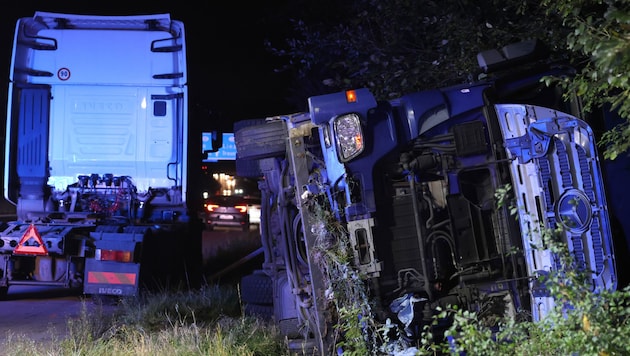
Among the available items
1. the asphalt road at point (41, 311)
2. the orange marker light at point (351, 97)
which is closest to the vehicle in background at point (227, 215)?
the asphalt road at point (41, 311)

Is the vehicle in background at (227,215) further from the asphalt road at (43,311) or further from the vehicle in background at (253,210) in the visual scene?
the asphalt road at (43,311)

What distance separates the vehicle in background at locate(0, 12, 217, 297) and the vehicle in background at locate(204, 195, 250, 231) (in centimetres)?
886

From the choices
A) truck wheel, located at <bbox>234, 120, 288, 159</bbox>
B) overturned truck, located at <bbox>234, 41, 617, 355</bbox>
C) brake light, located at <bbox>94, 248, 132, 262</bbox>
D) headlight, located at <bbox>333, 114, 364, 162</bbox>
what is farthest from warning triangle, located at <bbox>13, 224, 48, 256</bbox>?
headlight, located at <bbox>333, 114, 364, 162</bbox>

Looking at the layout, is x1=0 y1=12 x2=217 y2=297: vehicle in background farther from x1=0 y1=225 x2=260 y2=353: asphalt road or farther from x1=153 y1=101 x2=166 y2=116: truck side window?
x1=0 y1=225 x2=260 y2=353: asphalt road

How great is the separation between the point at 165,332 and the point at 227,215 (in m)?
12.5

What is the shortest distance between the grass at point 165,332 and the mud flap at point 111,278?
0.31 meters

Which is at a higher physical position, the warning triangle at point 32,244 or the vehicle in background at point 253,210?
the vehicle in background at point 253,210

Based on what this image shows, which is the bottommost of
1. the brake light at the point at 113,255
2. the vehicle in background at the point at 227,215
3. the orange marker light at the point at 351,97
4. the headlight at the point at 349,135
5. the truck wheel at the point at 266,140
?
the brake light at the point at 113,255

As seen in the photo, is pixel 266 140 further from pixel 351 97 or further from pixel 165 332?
pixel 165 332

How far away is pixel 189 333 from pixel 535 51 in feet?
11.2

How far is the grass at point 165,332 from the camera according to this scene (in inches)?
169

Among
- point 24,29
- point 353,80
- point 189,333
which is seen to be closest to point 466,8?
point 353,80

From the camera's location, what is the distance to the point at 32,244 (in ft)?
23.4

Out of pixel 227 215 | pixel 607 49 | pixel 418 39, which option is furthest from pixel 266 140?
pixel 227 215
